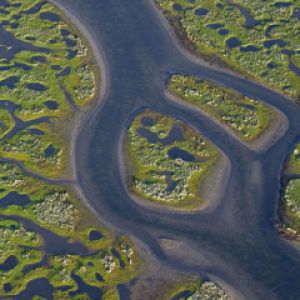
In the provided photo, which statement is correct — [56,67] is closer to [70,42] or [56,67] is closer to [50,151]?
[70,42]

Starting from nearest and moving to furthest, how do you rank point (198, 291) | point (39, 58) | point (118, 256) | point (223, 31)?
point (198, 291) < point (118, 256) < point (39, 58) < point (223, 31)

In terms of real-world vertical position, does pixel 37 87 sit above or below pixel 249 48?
below

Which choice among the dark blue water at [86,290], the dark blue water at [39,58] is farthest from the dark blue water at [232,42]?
the dark blue water at [86,290]

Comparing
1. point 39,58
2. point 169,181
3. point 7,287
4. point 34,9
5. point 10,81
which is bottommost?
point 7,287

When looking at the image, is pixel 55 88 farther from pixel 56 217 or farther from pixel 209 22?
pixel 209 22

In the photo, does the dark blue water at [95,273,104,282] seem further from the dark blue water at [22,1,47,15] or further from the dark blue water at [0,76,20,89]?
the dark blue water at [22,1,47,15]

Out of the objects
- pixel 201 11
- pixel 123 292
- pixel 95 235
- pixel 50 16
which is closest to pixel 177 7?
pixel 201 11
